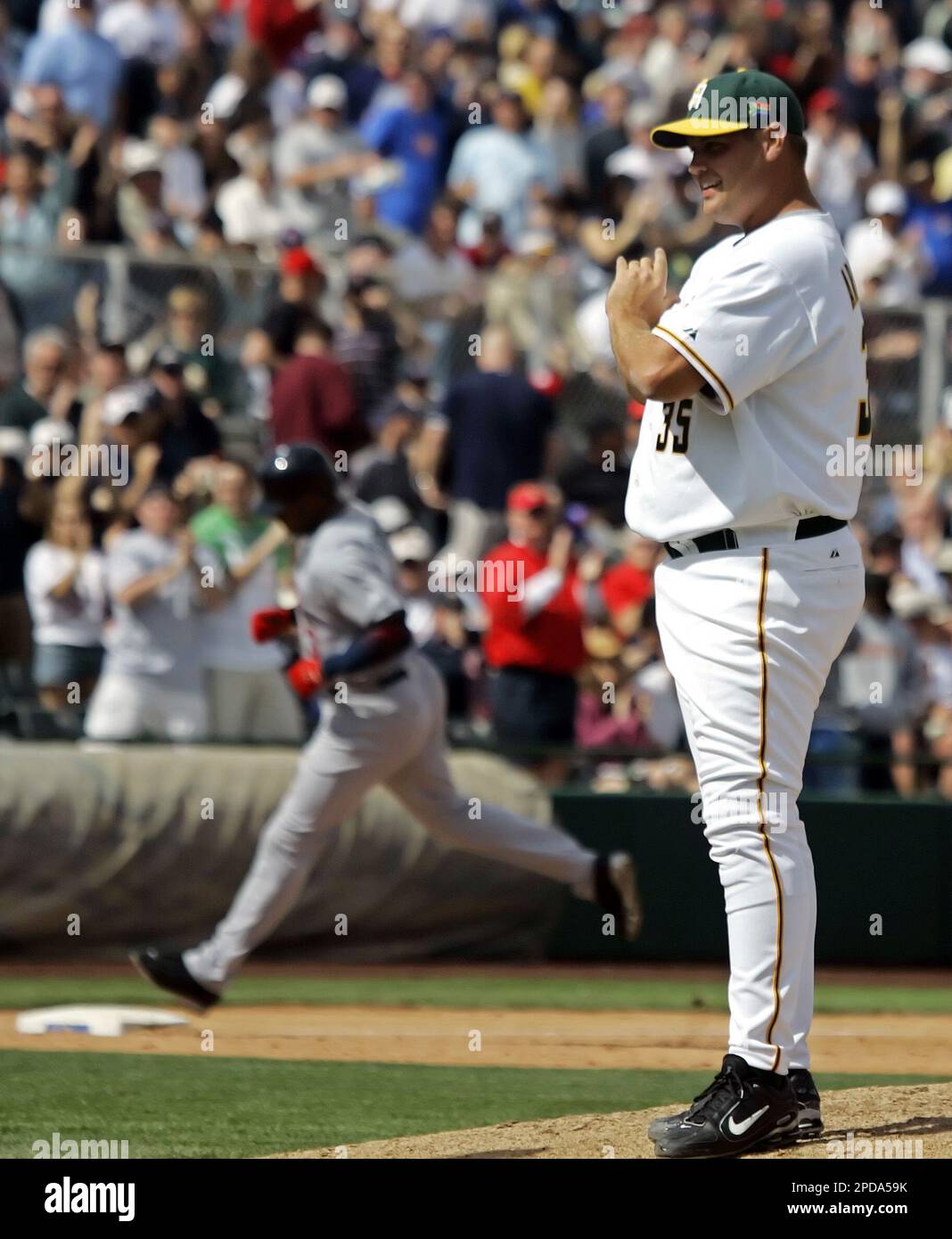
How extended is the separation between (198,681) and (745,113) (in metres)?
6.40

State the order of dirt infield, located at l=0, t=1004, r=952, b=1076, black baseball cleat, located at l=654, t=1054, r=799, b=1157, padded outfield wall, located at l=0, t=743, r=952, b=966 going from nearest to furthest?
black baseball cleat, located at l=654, t=1054, r=799, b=1157
dirt infield, located at l=0, t=1004, r=952, b=1076
padded outfield wall, located at l=0, t=743, r=952, b=966

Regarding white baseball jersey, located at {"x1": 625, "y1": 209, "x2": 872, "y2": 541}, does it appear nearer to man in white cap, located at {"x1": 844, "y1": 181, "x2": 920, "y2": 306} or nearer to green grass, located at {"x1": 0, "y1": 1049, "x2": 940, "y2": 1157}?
green grass, located at {"x1": 0, "y1": 1049, "x2": 940, "y2": 1157}

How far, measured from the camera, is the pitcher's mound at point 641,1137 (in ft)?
15.5

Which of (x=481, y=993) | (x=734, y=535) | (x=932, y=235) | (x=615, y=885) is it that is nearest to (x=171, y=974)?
(x=615, y=885)

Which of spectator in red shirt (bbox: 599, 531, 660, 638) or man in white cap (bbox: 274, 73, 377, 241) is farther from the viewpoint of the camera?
man in white cap (bbox: 274, 73, 377, 241)

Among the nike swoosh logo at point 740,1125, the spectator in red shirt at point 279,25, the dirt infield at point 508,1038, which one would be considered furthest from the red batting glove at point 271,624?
the spectator in red shirt at point 279,25

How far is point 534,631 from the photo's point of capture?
10.9 metres

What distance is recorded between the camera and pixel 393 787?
827 centimetres

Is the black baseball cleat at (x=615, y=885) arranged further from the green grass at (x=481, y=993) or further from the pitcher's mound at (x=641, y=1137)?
the pitcher's mound at (x=641, y=1137)

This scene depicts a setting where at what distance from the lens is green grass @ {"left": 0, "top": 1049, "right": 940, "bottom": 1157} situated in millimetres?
5680

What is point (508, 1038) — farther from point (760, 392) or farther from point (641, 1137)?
point (760, 392)

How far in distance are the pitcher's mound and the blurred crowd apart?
5.57m

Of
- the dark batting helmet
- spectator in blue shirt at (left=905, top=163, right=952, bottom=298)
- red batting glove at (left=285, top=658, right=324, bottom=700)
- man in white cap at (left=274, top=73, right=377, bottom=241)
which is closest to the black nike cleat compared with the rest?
red batting glove at (left=285, top=658, right=324, bottom=700)

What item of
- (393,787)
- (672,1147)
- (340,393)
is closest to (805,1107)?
(672,1147)
